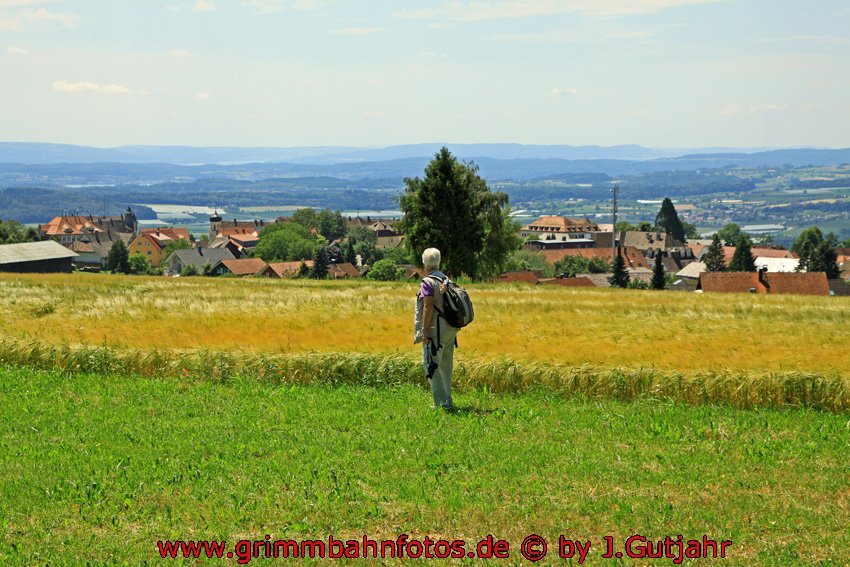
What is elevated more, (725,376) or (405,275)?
(725,376)

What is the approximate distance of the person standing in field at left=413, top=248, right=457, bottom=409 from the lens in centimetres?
1313

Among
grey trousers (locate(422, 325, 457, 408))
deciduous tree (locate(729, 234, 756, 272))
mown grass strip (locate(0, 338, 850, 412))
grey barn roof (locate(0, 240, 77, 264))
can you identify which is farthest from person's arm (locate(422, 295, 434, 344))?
deciduous tree (locate(729, 234, 756, 272))

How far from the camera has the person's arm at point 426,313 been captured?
1307 centimetres

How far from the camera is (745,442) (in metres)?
11.3

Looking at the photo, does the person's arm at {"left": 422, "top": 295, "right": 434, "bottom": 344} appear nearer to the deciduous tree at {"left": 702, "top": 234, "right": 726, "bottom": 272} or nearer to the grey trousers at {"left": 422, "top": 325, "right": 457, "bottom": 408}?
the grey trousers at {"left": 422, "top": 325, "right": 457, "bottom": 408}

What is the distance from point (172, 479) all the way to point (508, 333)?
10793 mm

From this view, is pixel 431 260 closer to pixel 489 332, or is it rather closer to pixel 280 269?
pixel 489 332

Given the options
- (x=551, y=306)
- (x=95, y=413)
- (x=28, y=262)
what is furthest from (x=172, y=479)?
(x=28, y=262)

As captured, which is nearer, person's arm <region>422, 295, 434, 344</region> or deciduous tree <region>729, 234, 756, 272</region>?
person's arm <region>422, 295, 434, 344</region>

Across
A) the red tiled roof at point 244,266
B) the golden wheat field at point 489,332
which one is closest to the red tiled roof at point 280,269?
the red tiled roof at point 244,266

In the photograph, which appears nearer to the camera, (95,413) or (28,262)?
(95,413)

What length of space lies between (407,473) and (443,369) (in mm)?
3506

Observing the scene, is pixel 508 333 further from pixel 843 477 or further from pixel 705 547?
pixel 705 547

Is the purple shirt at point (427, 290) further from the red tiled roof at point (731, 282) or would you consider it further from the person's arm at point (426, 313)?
the red tiled roof at point (731, 282)
